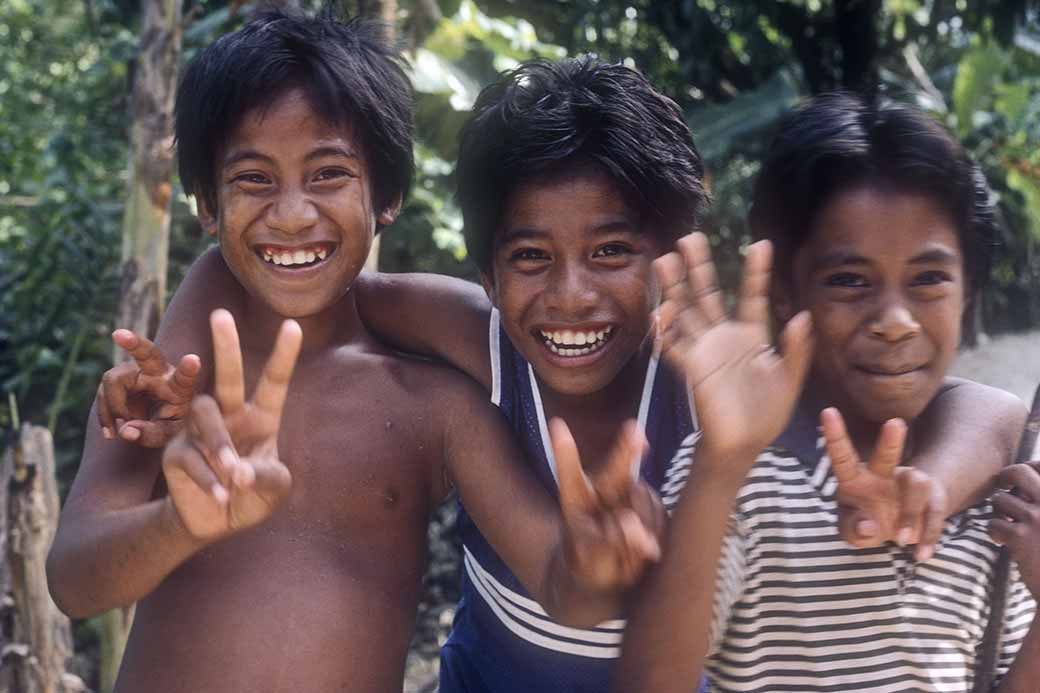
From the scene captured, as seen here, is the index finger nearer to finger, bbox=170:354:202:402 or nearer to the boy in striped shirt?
finger, bbox=170:354:202:402

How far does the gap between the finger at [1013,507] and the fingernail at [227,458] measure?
102cm

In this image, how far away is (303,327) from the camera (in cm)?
173

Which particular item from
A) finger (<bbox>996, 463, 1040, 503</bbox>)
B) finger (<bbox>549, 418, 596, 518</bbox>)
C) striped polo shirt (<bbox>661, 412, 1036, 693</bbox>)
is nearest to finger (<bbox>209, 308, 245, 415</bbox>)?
finger (<bbox>549, 418, 596, 518</bbox>)

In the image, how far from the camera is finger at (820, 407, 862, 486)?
123 cm

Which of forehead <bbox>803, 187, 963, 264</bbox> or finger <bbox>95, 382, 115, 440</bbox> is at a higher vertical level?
forehead <bbox>803, 187, 963, 264</bbox>

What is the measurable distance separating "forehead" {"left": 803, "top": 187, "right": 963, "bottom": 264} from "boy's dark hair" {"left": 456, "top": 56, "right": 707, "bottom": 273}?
0.87 feet

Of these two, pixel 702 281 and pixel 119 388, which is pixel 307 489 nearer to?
pixel 119 388

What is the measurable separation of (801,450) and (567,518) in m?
0.40

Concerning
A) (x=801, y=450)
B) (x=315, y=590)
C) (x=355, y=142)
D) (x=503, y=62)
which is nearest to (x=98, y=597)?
(x=315, y=590)

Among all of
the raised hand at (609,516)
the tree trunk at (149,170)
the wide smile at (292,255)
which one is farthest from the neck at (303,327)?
the tree trunk at (149,170)

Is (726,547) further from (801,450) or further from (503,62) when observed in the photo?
(503,62)

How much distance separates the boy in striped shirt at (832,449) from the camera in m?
1.26

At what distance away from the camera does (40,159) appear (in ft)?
20.9

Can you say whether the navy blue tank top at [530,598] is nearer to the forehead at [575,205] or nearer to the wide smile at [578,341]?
the wide smile at [578,341]
